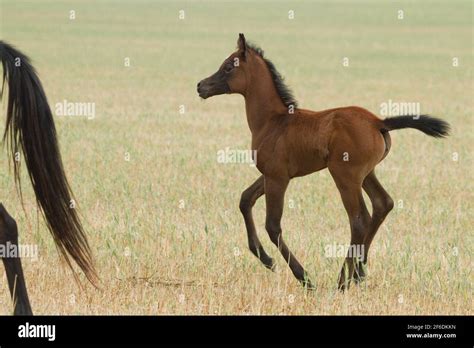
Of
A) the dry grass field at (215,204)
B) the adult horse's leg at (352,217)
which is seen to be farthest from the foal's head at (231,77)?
the dry grass field at (215,204)

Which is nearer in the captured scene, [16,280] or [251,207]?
[16,280]

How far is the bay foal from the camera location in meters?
7.25

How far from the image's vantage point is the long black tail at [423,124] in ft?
23.9

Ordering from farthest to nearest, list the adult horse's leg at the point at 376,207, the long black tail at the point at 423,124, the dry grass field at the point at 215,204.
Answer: the adult horse's leg at the point at 376,207 → the long black tail at the point at 423,124 → the dry grass field at the point at 215,204

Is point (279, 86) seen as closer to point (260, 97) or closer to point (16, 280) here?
point (260, 97)

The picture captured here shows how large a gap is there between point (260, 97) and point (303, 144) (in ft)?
2.22

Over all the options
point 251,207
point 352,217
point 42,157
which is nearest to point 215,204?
point 251,207

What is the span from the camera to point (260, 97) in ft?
25.8

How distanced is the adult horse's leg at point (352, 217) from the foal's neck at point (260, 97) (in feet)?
2.74

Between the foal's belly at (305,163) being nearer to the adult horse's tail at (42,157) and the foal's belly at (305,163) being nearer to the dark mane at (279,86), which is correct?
the dark mane at (279,86)

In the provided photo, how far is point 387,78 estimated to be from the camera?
36.3m

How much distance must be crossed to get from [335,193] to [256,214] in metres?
1.80
